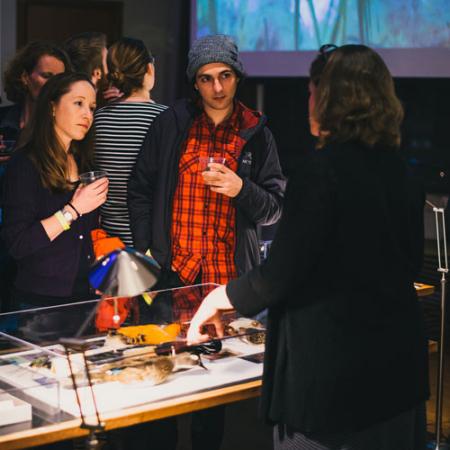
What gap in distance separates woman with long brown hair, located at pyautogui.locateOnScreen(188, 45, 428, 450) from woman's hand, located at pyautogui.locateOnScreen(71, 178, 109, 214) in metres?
1.21

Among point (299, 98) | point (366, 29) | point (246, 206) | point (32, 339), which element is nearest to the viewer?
point (32, 339)

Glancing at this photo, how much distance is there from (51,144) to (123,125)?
1.58ft

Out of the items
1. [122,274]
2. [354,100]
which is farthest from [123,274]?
[354,100]

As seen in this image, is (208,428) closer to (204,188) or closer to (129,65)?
(204,188)

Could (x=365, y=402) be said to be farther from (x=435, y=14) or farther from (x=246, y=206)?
(x=435, y=14)

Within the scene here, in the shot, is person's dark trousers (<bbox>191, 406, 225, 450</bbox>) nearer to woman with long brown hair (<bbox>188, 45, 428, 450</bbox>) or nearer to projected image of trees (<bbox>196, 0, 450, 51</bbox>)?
woman with long brown hair (<bbox>188, 45, 428, 450</bbox>)

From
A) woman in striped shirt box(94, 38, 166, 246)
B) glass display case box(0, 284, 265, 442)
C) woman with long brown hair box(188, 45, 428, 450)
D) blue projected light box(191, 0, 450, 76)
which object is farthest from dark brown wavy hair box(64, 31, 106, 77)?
blue projected light box(191, 0, 450, 76)

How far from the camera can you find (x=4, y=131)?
418 cm

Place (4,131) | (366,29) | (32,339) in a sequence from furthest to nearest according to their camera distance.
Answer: (366,29)
(4,131)
(32,339)

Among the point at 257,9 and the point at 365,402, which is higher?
the point at 257,9

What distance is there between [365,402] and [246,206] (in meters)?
1.44

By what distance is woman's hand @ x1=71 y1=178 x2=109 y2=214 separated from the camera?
128 inches

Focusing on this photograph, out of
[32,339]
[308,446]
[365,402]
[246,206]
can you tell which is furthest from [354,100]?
[246,206]

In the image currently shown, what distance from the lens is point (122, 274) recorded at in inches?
79.0
